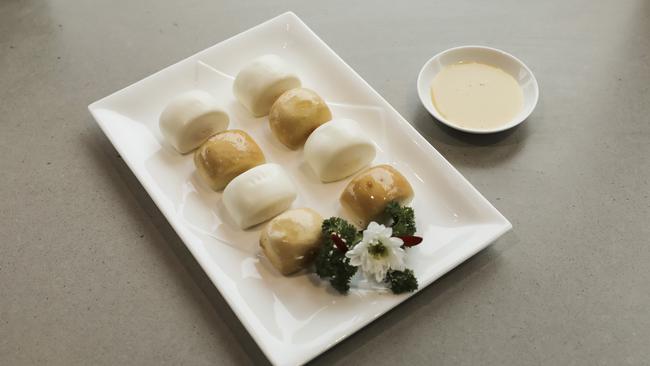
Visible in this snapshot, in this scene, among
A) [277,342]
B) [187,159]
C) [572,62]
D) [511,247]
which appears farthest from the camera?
[572,62]

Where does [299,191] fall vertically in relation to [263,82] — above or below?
below

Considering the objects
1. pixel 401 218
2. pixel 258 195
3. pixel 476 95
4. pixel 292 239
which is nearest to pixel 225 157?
pixel 258 195

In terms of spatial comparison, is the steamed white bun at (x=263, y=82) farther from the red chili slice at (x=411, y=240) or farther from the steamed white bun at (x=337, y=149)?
the red chili slice at (x=411, y=240)

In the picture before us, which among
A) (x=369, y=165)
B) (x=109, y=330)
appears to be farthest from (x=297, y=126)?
(x=109, y=330)

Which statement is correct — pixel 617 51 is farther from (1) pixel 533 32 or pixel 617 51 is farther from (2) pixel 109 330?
(2) pixel 109 330

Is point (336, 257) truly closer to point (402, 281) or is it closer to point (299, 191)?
point (402, 281)

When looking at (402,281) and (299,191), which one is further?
(299,191)

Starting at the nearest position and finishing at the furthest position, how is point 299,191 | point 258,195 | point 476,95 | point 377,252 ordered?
point 377,252
point 258,195
point 299,191
point 476,95
